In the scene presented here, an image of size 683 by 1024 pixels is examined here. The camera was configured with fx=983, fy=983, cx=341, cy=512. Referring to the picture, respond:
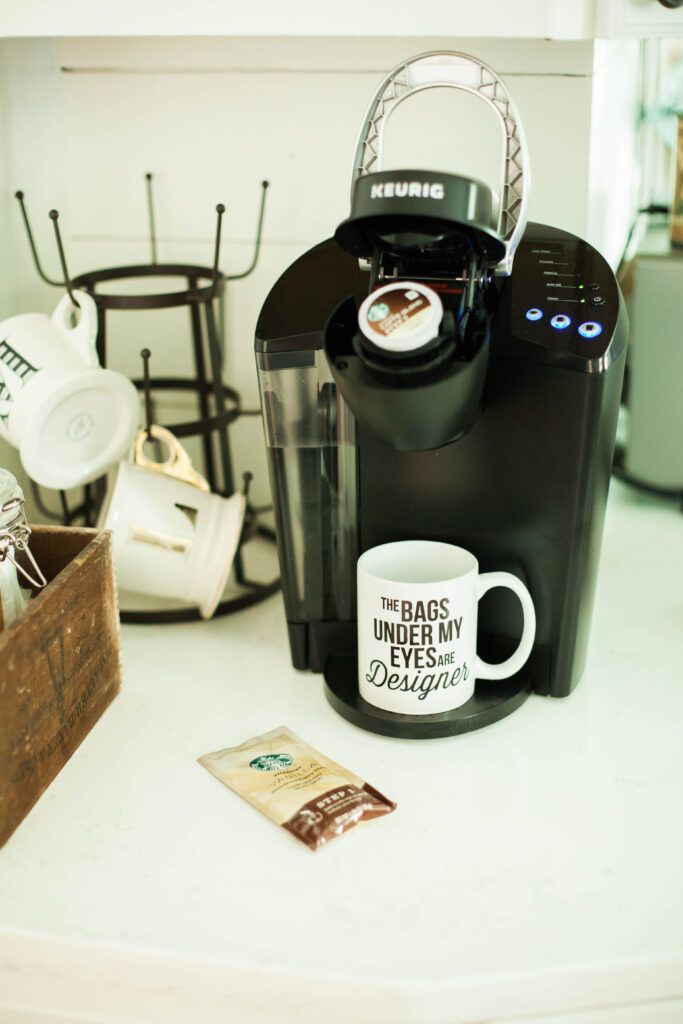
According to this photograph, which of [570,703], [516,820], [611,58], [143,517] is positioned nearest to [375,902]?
[516,820]

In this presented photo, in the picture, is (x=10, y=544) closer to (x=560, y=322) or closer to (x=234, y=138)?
(x=560, y=322)

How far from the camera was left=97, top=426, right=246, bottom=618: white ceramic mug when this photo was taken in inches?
33.9

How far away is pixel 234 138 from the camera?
1.02 meters

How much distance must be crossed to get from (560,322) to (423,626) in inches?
9.0

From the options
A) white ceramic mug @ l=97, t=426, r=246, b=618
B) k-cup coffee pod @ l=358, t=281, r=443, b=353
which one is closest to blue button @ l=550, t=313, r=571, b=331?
k-cup coffee pod @ l=358, t=281, r=443, b=353

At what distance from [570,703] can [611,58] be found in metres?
0.76

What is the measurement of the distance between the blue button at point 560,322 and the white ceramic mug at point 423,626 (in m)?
0.18

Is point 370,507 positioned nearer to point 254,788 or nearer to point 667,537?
point 254,788

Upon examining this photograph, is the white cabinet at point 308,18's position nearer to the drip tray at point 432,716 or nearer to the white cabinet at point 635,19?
the white cabinet at point 635,19

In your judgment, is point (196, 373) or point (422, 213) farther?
point (196, 373)

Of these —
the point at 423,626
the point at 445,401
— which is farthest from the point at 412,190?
the point at 423,626

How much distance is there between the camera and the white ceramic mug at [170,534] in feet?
2.83

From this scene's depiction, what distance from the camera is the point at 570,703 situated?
0.77 meters

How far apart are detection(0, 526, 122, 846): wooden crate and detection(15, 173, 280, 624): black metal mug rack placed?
0.15m
